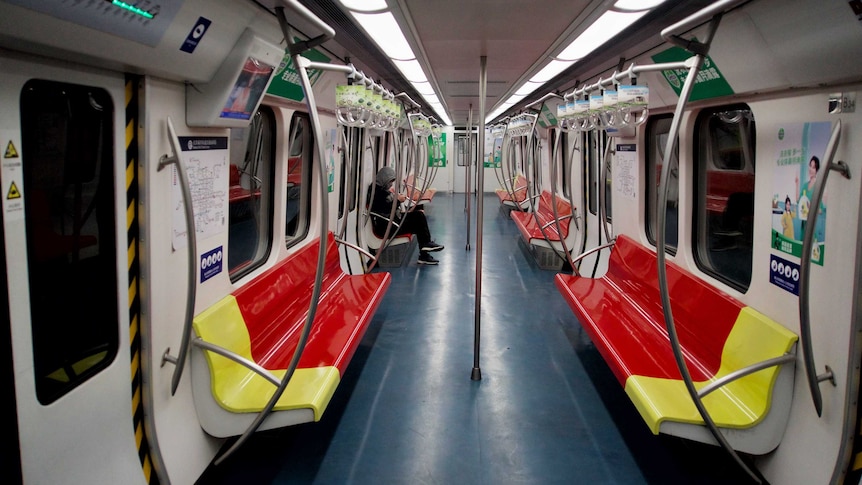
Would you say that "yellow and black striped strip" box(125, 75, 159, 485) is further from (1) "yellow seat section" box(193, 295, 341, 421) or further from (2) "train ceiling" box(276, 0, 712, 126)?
(2) "train ceiling" box(276, 0, 712, 126)

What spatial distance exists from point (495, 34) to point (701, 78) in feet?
3.98

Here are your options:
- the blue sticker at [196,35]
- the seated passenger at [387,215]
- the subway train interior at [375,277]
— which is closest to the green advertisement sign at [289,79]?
the subway train interior at [375,277]

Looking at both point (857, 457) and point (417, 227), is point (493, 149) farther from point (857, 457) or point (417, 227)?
point (857, 457)

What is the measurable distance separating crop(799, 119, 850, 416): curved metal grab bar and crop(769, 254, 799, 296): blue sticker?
417 millimetres

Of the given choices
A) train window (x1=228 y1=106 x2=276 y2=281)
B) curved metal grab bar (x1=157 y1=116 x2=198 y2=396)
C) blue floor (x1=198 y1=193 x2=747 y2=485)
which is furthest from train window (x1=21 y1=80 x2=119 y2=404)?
train window (x1=228 y1=106 x2=276 y2=281)

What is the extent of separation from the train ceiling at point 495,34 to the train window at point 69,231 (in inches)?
37.8

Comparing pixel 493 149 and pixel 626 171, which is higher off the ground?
pixel 493 149

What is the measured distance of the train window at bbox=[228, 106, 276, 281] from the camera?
3.78m

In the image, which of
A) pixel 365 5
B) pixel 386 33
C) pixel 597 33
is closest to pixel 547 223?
pixel 597 33

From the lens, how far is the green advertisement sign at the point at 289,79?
3.09 meters

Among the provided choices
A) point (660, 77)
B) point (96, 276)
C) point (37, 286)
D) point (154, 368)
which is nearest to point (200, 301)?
point (154, 368)

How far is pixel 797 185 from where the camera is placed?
249 centimetres

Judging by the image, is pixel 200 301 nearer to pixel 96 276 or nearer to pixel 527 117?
pixel 96 276

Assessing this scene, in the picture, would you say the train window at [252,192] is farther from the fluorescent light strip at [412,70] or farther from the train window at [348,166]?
the fluorescent light strip at [412,70]
